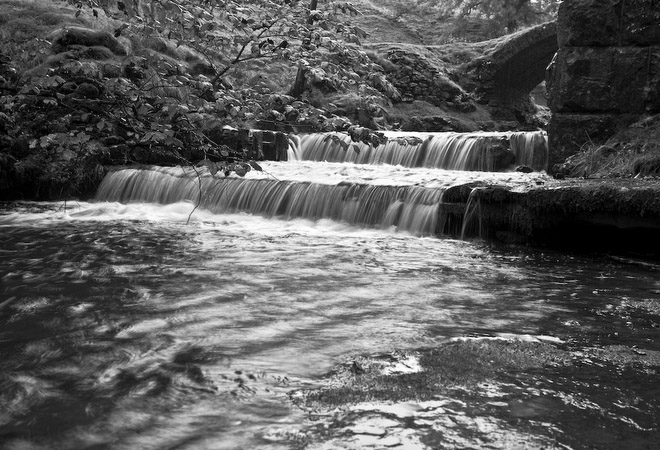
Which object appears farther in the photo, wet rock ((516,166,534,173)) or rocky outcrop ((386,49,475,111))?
rocky outcrop ((386,49,475,111))

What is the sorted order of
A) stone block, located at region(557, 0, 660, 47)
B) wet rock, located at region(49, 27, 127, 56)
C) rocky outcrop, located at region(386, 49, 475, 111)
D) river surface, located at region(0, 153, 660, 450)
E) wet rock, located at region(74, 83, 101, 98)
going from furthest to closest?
rocky outcrop, located at region(386, 49, 475, 111), wet rock, located at region(49, 27, 127, 56), stone block, located at region(557, 0, 660, 47), wet rock, located at region(74, 83, 101, 98), river surface, located at region(0, 153, 660, 450)

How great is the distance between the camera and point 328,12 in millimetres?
5129

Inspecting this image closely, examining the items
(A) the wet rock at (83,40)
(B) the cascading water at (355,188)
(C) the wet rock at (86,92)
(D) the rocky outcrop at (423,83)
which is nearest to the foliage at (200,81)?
(C) the wet rock at (86,92)

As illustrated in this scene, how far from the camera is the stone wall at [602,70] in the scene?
10172mm

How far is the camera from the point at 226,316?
15.9ft

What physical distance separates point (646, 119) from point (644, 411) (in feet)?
26.7

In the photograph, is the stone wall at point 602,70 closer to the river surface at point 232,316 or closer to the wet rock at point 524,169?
the wet rock at point 524,169

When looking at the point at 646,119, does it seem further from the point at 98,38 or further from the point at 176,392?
the point at 98,38

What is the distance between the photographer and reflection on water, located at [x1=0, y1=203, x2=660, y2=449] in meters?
3.15

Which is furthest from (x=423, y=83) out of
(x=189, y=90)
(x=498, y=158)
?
(x=189, y=90)

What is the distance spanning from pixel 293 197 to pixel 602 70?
17.6 feet

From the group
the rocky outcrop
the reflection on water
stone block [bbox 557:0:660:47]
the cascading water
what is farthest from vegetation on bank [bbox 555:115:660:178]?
the rocky outcrop

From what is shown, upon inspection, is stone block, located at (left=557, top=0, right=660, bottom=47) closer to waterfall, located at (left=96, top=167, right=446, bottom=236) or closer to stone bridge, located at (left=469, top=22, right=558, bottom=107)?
waterfall, located at (left=96, top=167, right=446, bottom=236)

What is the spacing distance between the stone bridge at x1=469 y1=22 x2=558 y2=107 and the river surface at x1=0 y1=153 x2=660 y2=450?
17458 mm
